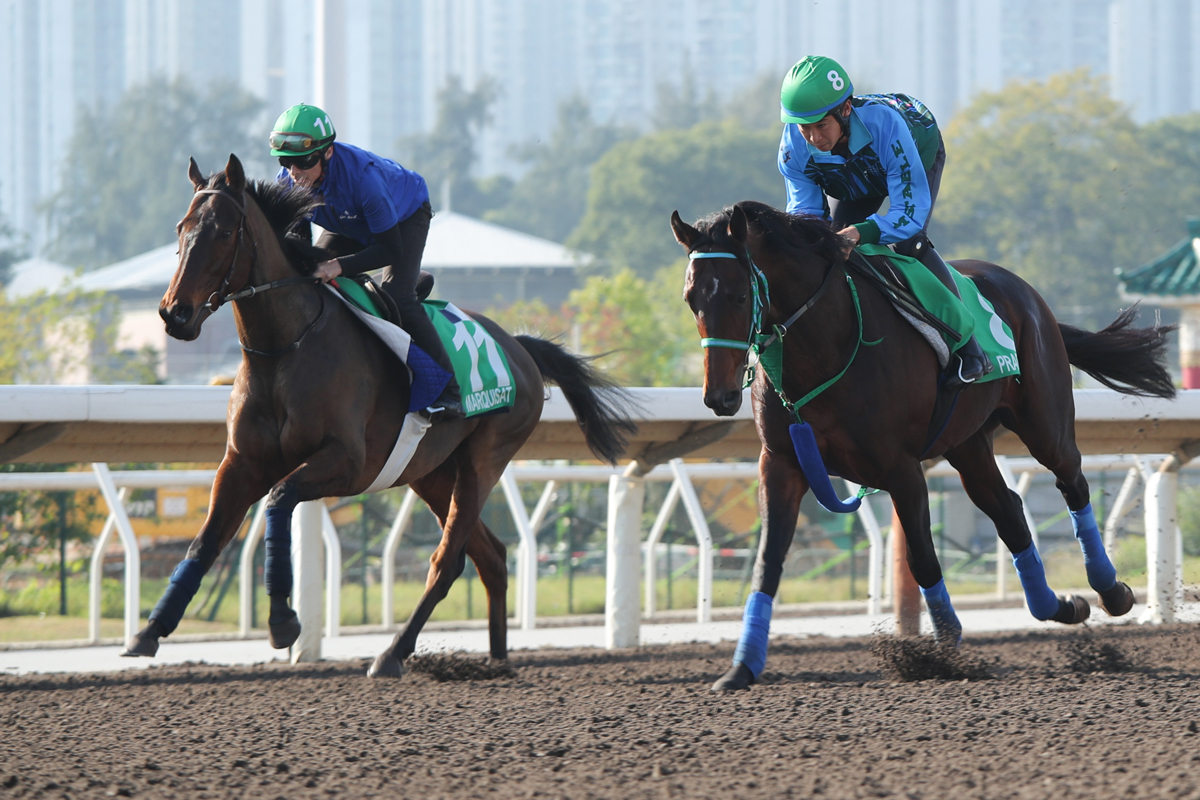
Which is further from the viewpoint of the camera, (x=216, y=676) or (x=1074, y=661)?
(x=216, y=676)

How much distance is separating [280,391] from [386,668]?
1.30 m

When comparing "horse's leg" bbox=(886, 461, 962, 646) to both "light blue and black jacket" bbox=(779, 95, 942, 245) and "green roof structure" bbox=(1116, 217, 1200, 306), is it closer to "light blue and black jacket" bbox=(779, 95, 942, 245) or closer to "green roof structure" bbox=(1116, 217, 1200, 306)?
"light blue and black jacket" bbox=(779, 95, 942, 245)

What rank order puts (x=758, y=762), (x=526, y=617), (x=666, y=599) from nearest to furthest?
1. (x=758, y=762)
2. (x=526, y=617)
3. (x=666, y=599)

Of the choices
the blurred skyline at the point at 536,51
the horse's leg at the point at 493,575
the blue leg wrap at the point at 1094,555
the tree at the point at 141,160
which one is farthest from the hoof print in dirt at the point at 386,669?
the blurred skyline at the point at 536,51

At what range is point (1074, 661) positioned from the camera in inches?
223

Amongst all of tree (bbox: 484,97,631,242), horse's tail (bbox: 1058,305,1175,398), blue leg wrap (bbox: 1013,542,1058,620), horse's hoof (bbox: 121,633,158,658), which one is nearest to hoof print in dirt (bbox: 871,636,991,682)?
blue leg wrap (bbox: 1013,542,1058,620)

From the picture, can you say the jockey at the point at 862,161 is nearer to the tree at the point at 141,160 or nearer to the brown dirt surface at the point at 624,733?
the brown dirt surface at the point at 624,733

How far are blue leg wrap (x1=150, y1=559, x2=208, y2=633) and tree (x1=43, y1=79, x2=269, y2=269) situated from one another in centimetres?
9337

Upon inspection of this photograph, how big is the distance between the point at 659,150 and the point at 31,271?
3092 centimetres

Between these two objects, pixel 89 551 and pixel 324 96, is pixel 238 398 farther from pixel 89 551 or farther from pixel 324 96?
pixel 324 96

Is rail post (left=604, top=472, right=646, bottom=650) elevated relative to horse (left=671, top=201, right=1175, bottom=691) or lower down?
lower down

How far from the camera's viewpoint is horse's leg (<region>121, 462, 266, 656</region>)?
15.1 ft

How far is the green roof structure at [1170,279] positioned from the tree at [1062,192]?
134ft

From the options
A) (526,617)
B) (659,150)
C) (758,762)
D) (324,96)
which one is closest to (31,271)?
(659,150)
